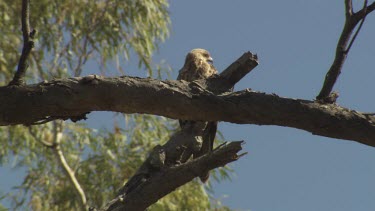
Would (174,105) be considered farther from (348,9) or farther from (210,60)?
(210,60)

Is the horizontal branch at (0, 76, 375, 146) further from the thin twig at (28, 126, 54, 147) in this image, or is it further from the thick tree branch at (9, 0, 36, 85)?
the thin twig at (28, 126, 54, 147)

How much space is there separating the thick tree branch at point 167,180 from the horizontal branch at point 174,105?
0.46 ft

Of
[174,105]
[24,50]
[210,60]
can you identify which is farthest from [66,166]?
[174,105]

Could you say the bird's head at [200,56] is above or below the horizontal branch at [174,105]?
above

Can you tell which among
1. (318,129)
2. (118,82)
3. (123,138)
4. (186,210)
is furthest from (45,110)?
(123,138)

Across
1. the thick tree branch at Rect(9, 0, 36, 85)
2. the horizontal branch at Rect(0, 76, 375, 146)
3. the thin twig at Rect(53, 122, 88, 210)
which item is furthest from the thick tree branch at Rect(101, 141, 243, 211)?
the thin twig at Rect(53, 122, 88, 210)

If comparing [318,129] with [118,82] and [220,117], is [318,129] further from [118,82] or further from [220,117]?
[118,82]

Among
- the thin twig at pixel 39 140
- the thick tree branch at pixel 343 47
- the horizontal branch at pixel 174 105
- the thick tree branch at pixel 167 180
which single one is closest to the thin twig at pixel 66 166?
the thin twig at pixel 39 140

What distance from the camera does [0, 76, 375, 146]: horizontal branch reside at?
8.29 feet

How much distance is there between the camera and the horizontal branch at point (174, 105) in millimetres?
2527

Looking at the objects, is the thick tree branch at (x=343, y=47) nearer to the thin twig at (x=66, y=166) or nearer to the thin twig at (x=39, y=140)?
the thin twig at (x=66, y=166)

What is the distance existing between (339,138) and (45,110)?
0.92m

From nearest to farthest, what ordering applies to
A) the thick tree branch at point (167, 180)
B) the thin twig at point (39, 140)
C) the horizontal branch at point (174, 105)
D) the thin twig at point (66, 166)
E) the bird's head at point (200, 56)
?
the horizontal branch at point (174, 105), the thick tree branch at point (167, 180), the bird's head at point (200, 56), the thin twig at point (66, 166), the thin twig at point (39, 140)

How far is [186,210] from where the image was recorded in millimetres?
8609
